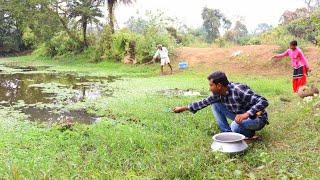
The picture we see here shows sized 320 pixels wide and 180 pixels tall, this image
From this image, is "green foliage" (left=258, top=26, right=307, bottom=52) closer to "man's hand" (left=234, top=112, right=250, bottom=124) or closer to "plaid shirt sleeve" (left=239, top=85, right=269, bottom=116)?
"plaid shirt sleeve" (left=239, top=85, right=269, bottom=116)

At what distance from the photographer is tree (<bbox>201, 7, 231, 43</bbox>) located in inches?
1401

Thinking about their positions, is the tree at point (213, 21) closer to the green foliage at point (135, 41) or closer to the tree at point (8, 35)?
the green foliage at point (135, 41)

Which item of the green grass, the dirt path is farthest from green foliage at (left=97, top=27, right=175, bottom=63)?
the green grass

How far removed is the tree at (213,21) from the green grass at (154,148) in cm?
2807

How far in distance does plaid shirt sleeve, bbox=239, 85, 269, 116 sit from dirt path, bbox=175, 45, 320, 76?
32.9 feet

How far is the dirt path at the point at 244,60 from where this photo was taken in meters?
15.4

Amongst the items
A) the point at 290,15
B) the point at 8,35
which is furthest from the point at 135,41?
the point at 8,35

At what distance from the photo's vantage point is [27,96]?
11352mm

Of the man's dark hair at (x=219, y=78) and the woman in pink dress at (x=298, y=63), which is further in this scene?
the woman in pink dress at (x=298, y=63)

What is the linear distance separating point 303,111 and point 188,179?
3344 mm

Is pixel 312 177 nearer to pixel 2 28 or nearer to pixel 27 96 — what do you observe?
pixel 27 96

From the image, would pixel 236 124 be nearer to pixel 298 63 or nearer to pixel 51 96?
pixel 298 63

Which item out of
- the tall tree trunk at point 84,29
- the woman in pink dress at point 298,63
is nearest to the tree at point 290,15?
the tall tree trunk at point 84,29

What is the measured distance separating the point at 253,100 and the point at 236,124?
466 millimetres
